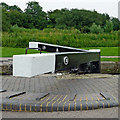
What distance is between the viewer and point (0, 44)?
14.0m

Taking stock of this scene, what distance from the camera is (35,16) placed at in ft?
84.2

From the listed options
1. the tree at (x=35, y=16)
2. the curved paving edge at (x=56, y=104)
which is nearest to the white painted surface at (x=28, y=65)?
the curved paving edge at (x=56, y=104)

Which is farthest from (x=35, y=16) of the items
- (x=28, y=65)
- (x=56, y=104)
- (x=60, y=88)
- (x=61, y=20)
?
(x=56, y=104)

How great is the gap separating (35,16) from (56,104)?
934 inches

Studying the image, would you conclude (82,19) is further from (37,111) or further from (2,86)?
(37,111)

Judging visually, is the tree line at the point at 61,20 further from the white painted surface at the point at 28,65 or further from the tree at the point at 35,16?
the white painted surface at the point at 28,65

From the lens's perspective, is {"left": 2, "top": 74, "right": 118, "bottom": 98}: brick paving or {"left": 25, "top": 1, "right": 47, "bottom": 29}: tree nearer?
{"left": 2, "top": 74, "right": 118, "bottom": 98}: brick paving

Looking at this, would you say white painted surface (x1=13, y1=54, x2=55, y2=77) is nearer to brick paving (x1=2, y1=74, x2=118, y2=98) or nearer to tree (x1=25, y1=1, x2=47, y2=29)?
brick paving (x1=2, y1=74, x2=118, y2=98)

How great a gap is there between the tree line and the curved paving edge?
1587 centimetres

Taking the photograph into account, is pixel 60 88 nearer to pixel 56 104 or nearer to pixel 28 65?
pixel 56 104

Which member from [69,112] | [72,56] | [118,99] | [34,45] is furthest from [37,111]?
[34,45]

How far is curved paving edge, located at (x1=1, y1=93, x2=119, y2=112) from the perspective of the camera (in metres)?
3.06

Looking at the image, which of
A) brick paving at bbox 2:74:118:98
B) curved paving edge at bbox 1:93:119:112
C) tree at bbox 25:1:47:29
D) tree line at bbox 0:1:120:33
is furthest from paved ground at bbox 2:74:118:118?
tree at bbox 25:1:47:29

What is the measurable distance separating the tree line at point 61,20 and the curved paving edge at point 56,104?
15.9m
